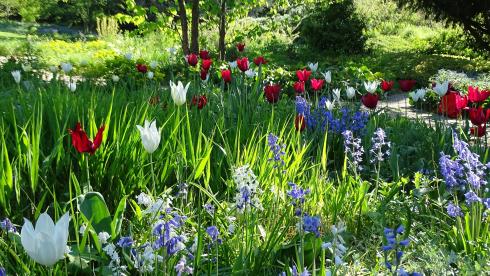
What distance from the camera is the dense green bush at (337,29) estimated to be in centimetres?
1497

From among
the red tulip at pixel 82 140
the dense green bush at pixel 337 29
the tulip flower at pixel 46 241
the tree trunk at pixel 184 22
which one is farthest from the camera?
the dense green bush at pixel 337 29

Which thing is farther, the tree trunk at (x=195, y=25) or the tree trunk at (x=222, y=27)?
the tree trunk at (x=222, y=27)

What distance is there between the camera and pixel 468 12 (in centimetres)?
1354

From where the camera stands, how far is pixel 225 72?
4121 mm

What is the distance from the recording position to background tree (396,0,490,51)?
44.0 ft

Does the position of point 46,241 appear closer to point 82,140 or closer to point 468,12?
point 82,140

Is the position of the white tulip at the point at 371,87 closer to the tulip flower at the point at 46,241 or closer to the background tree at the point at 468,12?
the tulip flower at the point at 46,241

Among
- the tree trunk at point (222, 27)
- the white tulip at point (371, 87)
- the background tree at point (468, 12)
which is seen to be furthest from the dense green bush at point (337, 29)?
the white tulip at point (371, 87)

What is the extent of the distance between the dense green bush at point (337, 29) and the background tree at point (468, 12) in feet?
5.54

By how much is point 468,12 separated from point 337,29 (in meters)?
3.35

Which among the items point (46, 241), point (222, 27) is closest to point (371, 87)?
point (46, 241)

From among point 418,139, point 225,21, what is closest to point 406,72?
point 225,21

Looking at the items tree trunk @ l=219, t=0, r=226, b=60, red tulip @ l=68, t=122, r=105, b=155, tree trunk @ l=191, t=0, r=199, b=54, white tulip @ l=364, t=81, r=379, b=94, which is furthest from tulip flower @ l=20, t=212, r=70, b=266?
tree trunk @ l=219, t=0, r=226, b=60

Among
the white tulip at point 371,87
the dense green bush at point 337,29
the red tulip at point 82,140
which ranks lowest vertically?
the dense green bush at point 337,29
